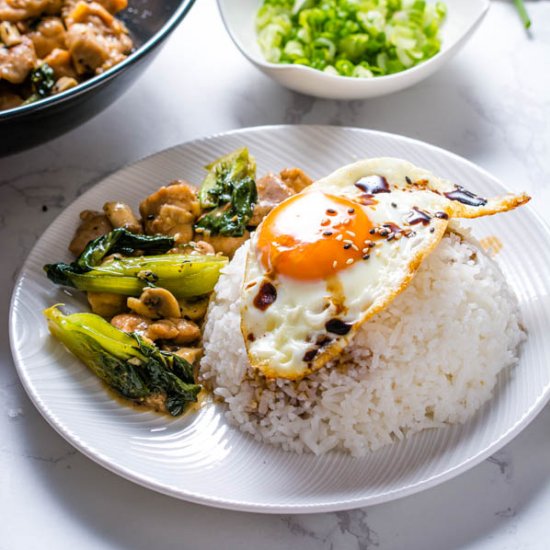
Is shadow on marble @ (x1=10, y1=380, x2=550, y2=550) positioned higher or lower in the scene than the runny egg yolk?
lower

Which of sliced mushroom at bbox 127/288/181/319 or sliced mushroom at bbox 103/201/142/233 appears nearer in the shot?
sliced mushroom at bbox 127/288/181/319

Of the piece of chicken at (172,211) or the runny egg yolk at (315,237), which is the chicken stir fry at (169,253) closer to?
the piece of chicken at (172,211)

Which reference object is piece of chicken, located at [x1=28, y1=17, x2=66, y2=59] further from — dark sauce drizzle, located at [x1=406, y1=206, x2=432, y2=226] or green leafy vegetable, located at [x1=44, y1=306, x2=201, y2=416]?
dark sauce drizzle, located at [x1=406, y1=206, x2=432, y2=226]

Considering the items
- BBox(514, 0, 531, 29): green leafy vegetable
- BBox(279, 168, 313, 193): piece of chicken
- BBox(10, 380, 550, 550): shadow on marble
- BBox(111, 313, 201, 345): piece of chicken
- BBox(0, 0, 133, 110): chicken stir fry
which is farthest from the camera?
BBox(514, 0, 531, 29): green leafy vegetable

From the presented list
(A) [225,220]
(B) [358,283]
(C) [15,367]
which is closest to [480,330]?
(B) [358,283]

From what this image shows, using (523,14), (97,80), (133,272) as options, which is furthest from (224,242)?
(523,14)

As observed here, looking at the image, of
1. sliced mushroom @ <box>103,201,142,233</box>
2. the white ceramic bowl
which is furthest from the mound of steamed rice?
the white ceramic bowl
